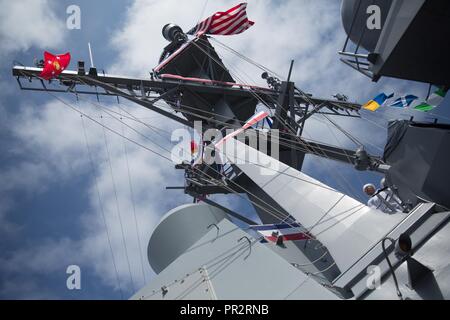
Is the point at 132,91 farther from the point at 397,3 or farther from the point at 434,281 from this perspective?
the point at 434,281

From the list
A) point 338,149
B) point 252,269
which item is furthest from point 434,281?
point 338,149

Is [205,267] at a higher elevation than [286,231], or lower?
lower

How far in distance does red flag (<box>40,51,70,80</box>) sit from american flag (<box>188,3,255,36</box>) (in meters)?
5.52

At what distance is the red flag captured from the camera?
9.05 metres

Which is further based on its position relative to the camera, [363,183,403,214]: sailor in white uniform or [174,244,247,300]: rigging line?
[363,183,403,214]: sailor in white uniform

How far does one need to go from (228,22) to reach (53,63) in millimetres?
6277

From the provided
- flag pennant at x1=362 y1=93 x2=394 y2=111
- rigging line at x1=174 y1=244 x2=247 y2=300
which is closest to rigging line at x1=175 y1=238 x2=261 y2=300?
rigging line at x1=174 y1=244 x2=247 y2=300

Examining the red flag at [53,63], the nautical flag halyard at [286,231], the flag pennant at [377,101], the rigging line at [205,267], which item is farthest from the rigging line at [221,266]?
the flag pennant at [377,101]

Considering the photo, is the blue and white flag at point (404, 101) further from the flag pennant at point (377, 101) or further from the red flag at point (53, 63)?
the red flag at point (53, 63)

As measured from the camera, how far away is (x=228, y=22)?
1249cm

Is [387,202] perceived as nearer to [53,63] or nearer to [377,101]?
[377,101]

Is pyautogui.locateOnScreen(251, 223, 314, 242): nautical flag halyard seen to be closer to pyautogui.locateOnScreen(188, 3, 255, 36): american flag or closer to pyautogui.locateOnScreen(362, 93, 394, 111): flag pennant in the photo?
pyautogui.locateOnScreen(362, 93, 394, 111): flag pennant

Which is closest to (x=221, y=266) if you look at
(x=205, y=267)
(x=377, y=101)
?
(x=205, y=267)
